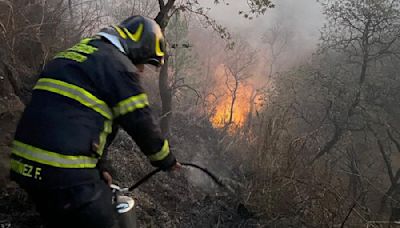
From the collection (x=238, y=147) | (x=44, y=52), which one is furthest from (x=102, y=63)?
(x=238, y=147)

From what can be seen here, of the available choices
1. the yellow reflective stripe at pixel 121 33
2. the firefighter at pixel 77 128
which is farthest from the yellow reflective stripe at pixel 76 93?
the yellow reflective stripe at pixel 121 33

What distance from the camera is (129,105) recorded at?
2.15 metres

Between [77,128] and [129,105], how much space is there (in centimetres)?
33

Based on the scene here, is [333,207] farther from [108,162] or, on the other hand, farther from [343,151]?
[343,151]

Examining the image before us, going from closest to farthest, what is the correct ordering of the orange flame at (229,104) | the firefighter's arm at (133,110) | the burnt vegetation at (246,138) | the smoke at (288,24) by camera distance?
1. the firefighter's arm at (133,110)
2. the burnt vegetation at (246,138)
3. the orange flame at (229,104)
4. the smoke at (288,24)

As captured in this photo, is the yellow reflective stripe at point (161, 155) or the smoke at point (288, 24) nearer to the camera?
the yellow reflective stripe at point (161, 155)

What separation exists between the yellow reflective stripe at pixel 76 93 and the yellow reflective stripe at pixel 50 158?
30 centimetres

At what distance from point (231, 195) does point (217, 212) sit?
1.97 feet

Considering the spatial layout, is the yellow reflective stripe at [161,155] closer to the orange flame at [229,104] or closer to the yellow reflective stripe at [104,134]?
the yellow reflective stripe at [104,134]

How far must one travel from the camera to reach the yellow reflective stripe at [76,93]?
205 centimetres

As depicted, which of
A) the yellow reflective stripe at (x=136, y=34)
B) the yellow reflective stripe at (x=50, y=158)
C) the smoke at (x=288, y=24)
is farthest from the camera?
the smoke at (x=288, y=24)

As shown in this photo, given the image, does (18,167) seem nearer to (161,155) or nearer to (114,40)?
(161,155)

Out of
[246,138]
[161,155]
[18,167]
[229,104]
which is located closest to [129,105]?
[161,155]

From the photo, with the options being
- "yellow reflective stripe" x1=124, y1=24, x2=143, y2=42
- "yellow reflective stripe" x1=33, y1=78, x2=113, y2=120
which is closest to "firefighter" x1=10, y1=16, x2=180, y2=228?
"yellow reflective stripe" x1=33, y1=78, x2=113, y2=120
